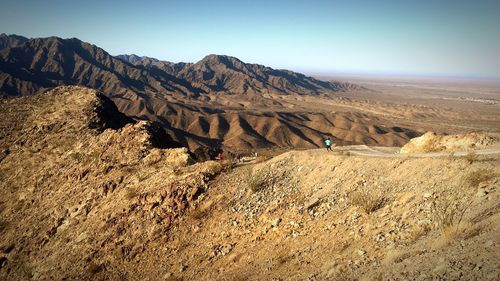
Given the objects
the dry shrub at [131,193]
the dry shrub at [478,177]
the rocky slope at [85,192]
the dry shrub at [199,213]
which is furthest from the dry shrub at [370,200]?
the dry shrub at [131,193]

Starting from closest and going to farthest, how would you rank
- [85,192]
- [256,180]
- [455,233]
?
1. [455,233]
2. [256,180]
3. [85,192]

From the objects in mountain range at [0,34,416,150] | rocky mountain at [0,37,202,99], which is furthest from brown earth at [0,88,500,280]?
rocky mountain at [0,37,202,99]

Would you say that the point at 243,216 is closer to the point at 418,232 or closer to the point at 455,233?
the point at 418,232

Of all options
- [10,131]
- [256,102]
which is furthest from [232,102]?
[10,131]

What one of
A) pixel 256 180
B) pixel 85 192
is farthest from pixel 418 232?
pixel 85 192

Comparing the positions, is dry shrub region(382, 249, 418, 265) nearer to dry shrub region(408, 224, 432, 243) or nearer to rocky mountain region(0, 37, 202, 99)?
dry shrub region(408, 224, 432, 243)

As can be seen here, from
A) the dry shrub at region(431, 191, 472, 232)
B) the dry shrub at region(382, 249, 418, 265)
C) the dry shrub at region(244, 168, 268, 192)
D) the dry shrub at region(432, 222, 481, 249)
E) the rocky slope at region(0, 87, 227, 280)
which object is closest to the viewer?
the dry shrub at region(432, 222, 481, 249)

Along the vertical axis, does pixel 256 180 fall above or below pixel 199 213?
above
